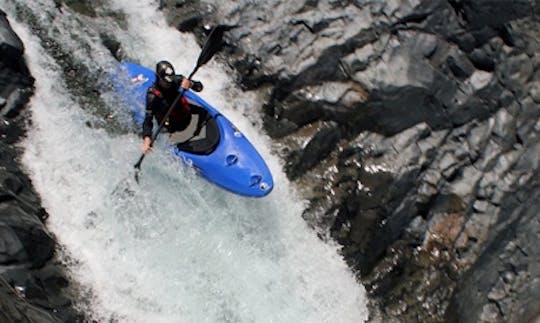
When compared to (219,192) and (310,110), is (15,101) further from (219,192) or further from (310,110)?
(310,110)

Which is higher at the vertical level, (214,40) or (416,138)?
(214,40)

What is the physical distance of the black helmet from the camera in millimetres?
6966

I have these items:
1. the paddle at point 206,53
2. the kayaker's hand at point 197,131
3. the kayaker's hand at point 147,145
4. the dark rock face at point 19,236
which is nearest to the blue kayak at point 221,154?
the kayaker's hand at point 197,131

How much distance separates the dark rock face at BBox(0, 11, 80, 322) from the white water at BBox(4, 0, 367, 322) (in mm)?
209

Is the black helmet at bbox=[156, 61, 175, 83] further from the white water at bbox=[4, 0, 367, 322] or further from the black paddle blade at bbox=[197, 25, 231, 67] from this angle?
the black paddle blade at bbox=[197, 25, 231, 67]

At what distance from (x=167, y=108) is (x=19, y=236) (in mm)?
2273

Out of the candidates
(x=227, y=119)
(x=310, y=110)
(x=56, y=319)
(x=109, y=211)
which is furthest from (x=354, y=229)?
(x=56, y=319)

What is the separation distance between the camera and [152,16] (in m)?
9.28

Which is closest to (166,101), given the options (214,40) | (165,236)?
(165,236)

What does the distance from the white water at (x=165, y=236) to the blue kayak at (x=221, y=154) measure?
20 cm

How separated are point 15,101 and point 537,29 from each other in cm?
670

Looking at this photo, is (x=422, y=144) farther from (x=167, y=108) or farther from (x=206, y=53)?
(x=167, y=108)

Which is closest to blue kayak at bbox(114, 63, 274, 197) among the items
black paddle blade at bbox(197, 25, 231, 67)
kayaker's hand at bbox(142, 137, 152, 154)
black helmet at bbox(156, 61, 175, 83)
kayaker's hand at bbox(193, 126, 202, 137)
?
kayaker's hand at bbox(193, 126, 202, 137)

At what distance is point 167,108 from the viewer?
24.3ft
